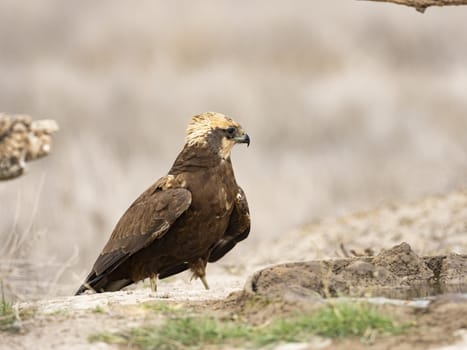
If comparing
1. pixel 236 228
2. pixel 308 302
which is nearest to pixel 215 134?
pixel 236 228

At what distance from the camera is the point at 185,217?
8.60 m

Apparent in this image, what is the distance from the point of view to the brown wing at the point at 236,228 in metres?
9.01

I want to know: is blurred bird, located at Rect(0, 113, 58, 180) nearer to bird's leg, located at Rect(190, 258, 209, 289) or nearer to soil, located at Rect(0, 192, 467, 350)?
soil, located at Rect(0, 192, 467, 350)

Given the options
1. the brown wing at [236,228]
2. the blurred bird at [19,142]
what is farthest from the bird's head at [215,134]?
the blurred bird at [19,142]

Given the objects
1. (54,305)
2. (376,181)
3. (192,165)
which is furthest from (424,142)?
(54,305)

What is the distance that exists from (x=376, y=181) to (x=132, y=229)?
7.47 metres

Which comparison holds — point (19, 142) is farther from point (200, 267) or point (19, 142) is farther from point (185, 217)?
point (200, 267)

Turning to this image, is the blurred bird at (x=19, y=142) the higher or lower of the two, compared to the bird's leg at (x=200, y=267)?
higher

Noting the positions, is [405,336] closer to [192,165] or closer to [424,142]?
[192,165]

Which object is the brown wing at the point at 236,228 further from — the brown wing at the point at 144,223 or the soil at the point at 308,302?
the soil at the point at 308,302

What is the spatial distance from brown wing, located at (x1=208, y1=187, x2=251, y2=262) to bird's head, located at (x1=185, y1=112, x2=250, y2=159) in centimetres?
36

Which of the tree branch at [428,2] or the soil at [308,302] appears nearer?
the soil at [308,302]

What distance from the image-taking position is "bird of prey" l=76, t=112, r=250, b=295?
8562mm

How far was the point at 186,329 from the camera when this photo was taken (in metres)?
6.39
